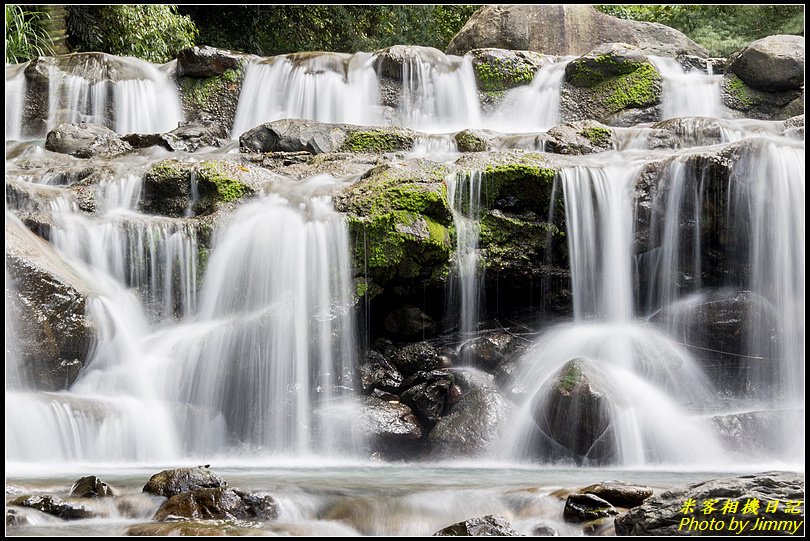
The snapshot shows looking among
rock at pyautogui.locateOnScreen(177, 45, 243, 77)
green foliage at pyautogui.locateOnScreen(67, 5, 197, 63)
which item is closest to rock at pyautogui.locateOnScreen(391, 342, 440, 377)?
rock at pyautogui.locateOnScreen(177, 45, 243, 77)

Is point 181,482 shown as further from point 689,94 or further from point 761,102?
point 761,102

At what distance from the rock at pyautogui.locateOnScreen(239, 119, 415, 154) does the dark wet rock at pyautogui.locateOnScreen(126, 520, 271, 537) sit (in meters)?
7.75

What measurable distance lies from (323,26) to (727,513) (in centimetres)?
2122

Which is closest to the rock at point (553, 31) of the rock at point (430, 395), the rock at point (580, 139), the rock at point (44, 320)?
the rock at point (580, 139)

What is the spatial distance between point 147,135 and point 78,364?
5.91m

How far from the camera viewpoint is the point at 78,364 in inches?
285

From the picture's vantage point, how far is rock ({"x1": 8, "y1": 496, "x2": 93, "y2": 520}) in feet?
14.8

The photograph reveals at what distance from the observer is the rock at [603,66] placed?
14.7 metres

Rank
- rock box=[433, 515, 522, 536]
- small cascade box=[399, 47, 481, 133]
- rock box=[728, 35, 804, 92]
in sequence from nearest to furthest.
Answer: rock box=[433, 515, 522, 536] < rock box=[728, 35, 804, 92] < small cascade box=[399, 47, 481, 133]

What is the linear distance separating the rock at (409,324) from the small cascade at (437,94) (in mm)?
6638

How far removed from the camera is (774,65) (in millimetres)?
13875

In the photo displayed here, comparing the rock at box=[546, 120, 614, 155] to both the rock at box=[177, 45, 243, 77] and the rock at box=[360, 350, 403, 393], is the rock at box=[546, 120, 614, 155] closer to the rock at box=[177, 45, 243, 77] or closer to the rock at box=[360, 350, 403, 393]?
the rock at box=[360, 350, 403, 393]

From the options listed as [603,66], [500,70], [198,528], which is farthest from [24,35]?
[198,528]

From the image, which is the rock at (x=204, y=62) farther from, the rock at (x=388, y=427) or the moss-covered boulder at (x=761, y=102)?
the rock at (x=388, y=427)
